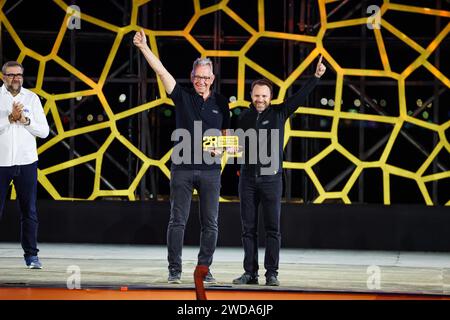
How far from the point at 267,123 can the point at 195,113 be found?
54cm

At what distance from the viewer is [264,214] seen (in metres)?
7.42

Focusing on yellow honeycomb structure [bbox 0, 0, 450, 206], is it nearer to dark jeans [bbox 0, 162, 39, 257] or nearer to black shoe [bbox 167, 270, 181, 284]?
dark jeans [bbox 0, 162, 39, 257]

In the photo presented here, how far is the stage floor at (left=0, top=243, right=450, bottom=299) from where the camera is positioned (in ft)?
23.2

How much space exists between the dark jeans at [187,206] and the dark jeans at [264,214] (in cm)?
23

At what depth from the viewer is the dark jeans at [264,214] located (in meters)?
7.39

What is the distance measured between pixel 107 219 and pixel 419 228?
343 centimetres

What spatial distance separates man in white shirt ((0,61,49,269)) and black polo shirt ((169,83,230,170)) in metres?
1.41

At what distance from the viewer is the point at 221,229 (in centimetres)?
1089
